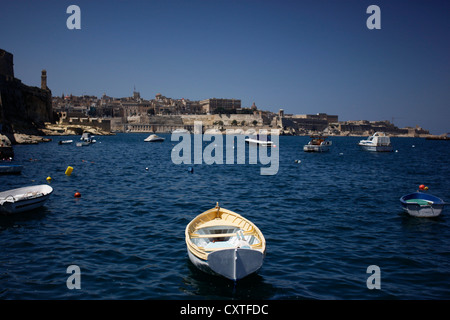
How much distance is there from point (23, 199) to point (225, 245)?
9.43m

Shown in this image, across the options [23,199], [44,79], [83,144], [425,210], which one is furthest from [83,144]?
[425,210]

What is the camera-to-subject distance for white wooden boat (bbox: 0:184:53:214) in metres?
14.1

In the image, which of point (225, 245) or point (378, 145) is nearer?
point (225, 245)

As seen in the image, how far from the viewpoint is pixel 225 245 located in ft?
32.4

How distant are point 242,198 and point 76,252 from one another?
403 inches

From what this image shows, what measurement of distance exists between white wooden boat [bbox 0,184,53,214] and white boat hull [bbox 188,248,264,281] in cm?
996

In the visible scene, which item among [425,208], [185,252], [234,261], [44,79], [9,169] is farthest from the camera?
[44,79]

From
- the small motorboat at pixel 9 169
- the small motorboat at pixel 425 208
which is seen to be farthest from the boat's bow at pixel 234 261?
the small motorboat at pixel 9 169

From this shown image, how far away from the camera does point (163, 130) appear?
532 feet

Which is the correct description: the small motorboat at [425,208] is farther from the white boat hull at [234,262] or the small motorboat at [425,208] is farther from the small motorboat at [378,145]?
the small motorboat at [378,145]

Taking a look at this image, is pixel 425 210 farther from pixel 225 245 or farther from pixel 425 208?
pixel 225 245

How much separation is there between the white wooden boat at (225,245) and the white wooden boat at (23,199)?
786 cm

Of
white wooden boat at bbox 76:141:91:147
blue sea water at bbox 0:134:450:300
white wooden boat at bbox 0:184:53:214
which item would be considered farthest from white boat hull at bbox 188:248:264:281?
white wooden boat at bbox 76:141:91:147
